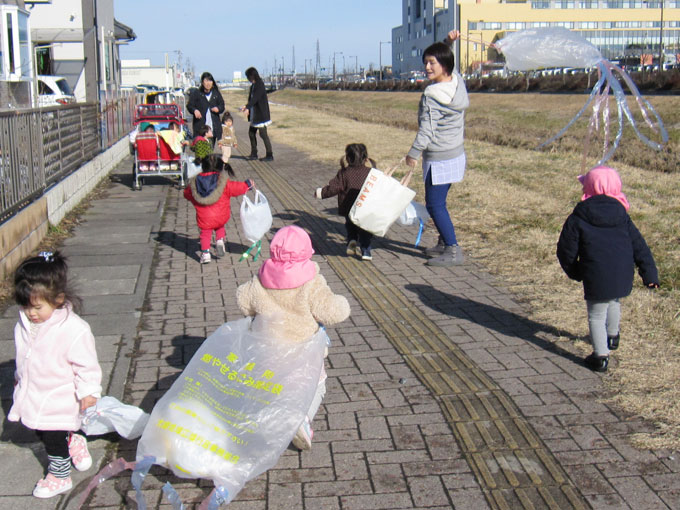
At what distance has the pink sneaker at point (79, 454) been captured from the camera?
11.7 feet

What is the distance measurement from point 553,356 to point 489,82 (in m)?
47.5

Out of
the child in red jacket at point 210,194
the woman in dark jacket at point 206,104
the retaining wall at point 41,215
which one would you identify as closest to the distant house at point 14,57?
the retaining wall at point 41,215

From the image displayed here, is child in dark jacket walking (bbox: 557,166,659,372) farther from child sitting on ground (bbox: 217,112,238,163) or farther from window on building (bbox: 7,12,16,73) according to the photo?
window on building (bbox: 7,12,16,73)

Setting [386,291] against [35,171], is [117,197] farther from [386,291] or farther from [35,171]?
[386,291]

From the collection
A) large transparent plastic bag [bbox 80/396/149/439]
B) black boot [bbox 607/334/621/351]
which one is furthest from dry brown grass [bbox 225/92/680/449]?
large transparent plastic bag [bbox 80/396/149/439]

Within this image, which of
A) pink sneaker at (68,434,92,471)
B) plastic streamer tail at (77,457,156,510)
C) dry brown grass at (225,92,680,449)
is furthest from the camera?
dry brown grass at (225,92,680,449)

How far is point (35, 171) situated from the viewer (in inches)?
347

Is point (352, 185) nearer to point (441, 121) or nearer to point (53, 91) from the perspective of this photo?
point (441, 121)

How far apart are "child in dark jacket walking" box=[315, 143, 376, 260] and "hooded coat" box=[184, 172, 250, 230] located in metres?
0.84

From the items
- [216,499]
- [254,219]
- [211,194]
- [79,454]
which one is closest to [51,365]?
[79,454]

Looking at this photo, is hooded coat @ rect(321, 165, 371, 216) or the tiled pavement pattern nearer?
the tiled pavement pattern

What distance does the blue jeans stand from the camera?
24.1 ft

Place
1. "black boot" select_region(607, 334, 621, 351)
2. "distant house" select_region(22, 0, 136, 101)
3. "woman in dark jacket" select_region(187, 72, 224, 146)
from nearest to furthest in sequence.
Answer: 1. "black boot" select_region(607, 334, 621, 351)
2. "woman in dark jacket" select_region(187, 72, 224, 146)
3. "distant house" select_region(22, 0, 136, 101)

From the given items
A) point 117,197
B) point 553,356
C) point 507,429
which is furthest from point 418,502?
point 117,197
